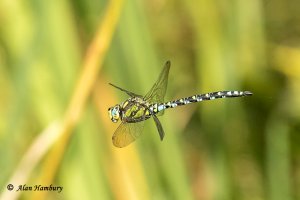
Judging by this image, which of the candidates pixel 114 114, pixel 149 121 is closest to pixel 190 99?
pixel 149 121

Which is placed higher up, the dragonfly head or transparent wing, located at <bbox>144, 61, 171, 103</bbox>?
transparent wing, located at <bbox>144, 61, 171, 103</bbox>

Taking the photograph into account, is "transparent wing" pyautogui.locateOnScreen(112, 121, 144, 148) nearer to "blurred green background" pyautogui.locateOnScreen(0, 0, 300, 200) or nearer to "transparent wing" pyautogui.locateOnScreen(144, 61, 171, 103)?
"transparent wing" pyautogui.locateOnScreen(144, 61, 171, 103)

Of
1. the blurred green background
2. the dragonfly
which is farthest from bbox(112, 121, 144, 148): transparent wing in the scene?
the blurred green background

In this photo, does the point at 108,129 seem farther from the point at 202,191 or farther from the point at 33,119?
the point at 202,191

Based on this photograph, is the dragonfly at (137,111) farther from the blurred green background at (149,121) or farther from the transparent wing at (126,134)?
the blurred green background at (149,121)

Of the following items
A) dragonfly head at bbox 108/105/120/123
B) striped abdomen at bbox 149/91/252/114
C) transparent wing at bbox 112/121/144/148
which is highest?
striped abdomen at bbox 149/91/252/114
